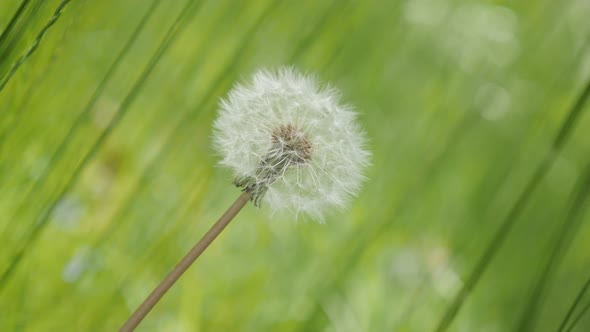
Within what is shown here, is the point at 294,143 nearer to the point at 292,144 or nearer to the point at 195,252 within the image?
the point at 292,144

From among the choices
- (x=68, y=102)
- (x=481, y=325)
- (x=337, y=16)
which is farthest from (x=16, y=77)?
(x=481, y=325)

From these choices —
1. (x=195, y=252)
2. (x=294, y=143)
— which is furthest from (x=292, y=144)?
(x=195, y=252)

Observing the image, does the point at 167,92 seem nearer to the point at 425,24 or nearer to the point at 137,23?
the point at 137,23

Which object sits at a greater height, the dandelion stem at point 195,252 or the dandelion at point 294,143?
the dandelion at point 294,143

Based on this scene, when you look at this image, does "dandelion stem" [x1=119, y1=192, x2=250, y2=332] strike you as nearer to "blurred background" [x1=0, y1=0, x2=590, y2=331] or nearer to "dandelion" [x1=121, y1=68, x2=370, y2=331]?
"dandelion" [x1=121, y1=68, x2=370, y2=331]

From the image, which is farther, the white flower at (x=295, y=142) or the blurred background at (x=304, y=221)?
the blurred background at (x=304, y=221)

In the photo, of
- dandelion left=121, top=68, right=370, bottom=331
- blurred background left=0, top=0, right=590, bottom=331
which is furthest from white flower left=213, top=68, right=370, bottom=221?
blurred background left=0, top=0, right=590, bottom=331

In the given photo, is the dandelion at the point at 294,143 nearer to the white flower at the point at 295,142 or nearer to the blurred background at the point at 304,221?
the white flower at the point at 295,142

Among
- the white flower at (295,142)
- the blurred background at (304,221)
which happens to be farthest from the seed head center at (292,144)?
the blurred background at (304,221)
